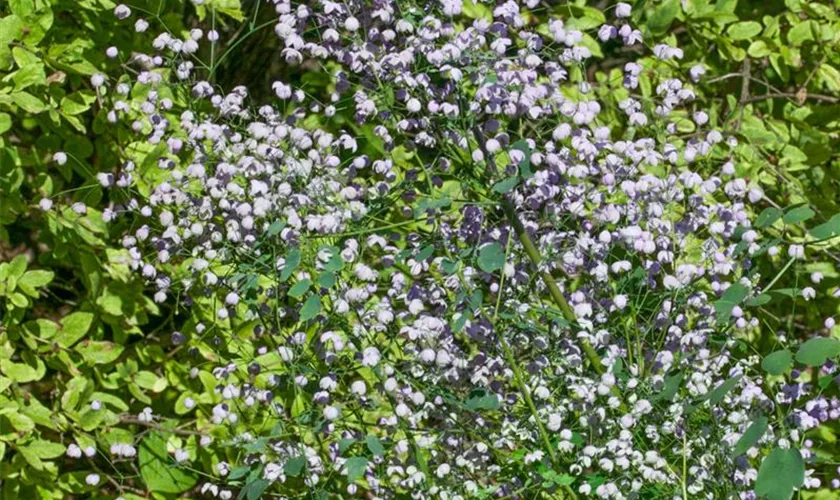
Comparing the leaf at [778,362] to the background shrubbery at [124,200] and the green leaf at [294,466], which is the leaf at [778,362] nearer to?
the background shrubbery at [124,200]

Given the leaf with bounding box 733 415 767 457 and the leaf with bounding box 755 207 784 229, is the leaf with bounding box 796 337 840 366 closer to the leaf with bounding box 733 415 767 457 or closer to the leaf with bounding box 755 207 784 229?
the leaf with bounding box 733 415 767 457

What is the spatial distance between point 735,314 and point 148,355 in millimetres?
1442

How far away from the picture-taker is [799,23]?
3.23 meters

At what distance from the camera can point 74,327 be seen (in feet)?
9.20

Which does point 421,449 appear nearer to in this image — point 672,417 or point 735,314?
point 672,417

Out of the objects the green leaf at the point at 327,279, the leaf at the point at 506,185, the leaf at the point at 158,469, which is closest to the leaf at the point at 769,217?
the leaf at the point at 506,185

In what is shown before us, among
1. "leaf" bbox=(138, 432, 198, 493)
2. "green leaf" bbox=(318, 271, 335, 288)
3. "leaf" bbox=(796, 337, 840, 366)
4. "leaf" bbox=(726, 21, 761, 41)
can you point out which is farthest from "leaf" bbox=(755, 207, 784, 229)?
"leaf" bbox=(138, 432, 198, 493)

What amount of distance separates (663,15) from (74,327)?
1.61 metres

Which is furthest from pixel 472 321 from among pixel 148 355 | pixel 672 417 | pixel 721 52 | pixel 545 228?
pixel 721 52

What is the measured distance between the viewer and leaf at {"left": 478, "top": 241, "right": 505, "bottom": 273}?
6.51 ft

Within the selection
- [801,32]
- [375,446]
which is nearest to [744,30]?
[801,32]

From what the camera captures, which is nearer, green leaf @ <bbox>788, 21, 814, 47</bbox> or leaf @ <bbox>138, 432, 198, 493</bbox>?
leaf @ <bbox>138, 432, 198, 493</bbox>

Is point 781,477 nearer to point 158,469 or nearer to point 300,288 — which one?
point 300,288

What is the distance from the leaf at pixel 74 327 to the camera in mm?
2797
